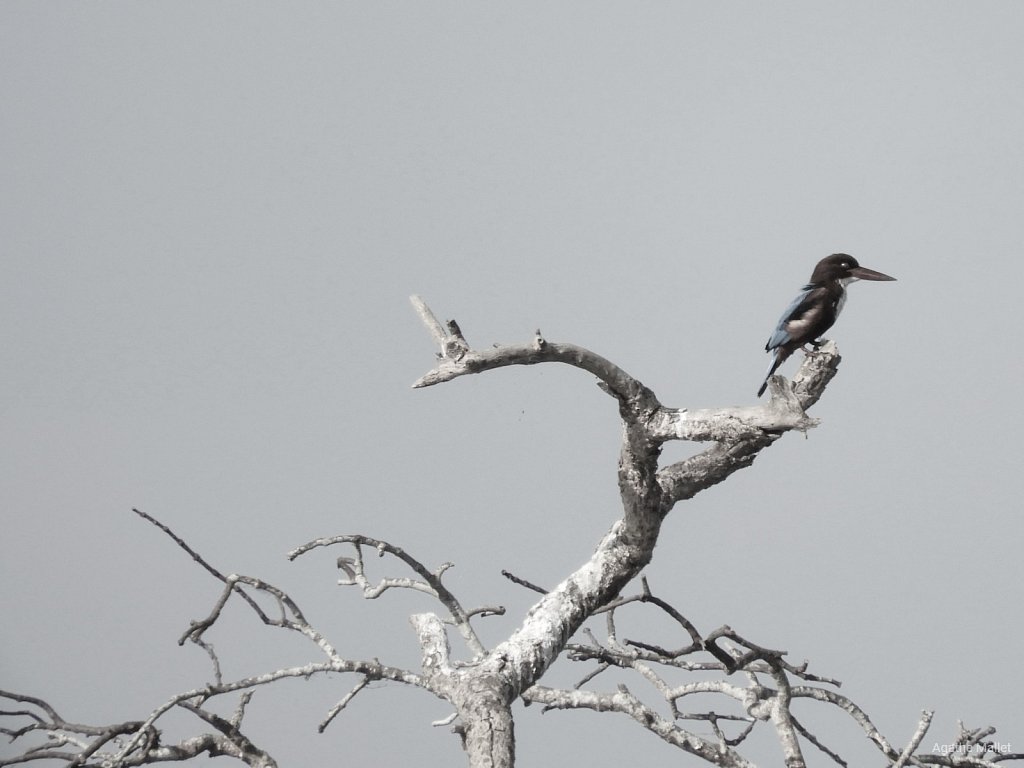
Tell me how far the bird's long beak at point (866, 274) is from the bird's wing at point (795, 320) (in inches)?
23.3

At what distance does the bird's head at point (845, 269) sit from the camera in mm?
6359

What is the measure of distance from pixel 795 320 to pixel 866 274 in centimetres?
91

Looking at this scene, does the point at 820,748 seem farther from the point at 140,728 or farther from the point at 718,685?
the point at 140,728

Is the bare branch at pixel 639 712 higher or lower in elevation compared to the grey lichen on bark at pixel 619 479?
lower

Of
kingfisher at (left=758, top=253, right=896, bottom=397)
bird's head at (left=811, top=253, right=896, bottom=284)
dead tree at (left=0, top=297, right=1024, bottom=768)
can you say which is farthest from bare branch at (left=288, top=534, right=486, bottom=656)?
bird's head at (left=811, top=253, right=896, bottom=284)

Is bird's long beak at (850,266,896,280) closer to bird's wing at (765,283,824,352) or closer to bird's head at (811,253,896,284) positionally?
bird's head at (811,253,896,284)

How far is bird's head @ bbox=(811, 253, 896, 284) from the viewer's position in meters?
6.36

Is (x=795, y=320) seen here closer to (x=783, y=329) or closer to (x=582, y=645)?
(x=783, y=329)

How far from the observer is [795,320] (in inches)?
228

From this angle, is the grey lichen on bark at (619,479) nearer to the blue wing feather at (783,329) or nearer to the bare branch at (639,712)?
the bare branch at (639,712)

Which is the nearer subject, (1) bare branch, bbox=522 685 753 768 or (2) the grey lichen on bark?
(2) the grey lichen on bark

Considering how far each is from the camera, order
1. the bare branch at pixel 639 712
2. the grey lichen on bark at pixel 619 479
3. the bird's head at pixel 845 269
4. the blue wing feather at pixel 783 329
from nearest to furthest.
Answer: the grey lichen on bark at pixel 619 479 < the bare branch at pixel 639 712 < the blue wing feather at pixel 783 329 < the bird's head at pixel 845 269

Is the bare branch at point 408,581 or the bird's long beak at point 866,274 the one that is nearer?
the bare branch at point 408,581

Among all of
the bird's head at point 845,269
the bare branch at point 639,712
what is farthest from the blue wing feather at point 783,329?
the bare branch at point 639,712
